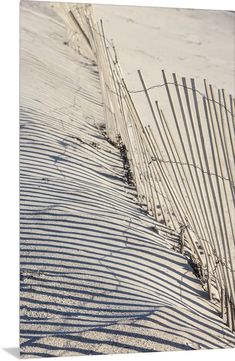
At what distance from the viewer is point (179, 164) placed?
288cm

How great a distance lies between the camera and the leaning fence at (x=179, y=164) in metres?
2.47

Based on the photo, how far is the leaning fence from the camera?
8.11ft

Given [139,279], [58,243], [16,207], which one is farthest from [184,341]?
[16,207]

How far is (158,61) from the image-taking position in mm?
3270

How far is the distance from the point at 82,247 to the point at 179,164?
59cm

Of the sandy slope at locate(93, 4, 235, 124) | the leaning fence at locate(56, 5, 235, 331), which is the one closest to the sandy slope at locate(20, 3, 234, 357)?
the leaning fence at locate(56, 5, 235, 331)

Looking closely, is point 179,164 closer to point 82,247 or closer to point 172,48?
point 82,247

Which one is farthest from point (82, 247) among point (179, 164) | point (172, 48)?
point (172, 48)

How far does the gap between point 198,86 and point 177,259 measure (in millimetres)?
1032

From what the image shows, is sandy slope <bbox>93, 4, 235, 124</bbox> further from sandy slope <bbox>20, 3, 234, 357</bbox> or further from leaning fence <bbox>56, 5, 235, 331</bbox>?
sandy slope <bbox>20, 3, 234, 357</bbox>

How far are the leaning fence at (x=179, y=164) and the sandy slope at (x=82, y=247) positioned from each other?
6 cm

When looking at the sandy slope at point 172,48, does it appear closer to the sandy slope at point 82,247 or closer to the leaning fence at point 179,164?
the leaning fence at point 179,164

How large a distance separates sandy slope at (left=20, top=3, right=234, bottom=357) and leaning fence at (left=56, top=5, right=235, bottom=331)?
6cm

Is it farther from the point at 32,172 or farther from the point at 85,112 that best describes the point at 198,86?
the point at 32,172
